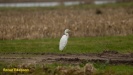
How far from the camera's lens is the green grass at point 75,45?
24.3 metres

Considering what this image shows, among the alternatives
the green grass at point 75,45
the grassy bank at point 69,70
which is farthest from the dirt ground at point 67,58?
the grassy bank at point 69,70

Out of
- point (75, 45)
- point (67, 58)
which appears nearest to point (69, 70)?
point (67, 58)

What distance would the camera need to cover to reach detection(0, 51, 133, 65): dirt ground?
20828 mm

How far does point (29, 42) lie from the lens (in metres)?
26.4

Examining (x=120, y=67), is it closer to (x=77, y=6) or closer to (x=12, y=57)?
(x=12, y=57)

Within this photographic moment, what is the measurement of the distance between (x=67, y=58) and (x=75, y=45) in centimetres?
381

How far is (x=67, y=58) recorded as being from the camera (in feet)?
70.4

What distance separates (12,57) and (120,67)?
576 cm

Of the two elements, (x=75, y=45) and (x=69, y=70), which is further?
(x=75, y=45)

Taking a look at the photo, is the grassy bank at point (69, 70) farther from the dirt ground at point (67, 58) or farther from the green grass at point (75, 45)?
the green grass at point (75, 45)

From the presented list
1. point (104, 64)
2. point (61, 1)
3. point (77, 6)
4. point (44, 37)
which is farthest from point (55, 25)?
point (61, 1)

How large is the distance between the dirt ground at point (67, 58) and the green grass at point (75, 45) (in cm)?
109

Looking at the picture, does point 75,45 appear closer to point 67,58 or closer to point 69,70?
point 67,58

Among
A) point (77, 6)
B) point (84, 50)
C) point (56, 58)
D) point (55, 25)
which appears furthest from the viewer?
point (77, 6)
